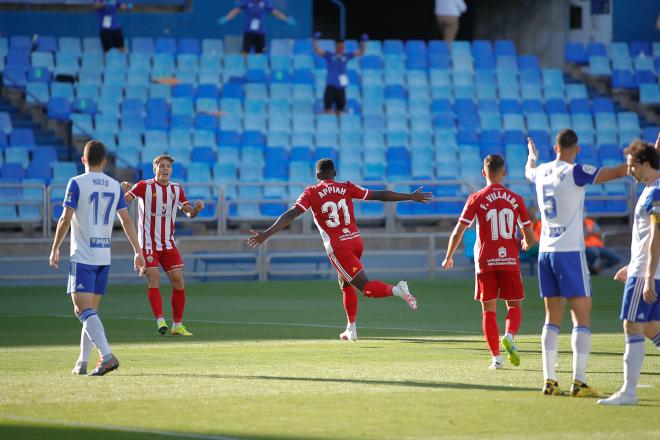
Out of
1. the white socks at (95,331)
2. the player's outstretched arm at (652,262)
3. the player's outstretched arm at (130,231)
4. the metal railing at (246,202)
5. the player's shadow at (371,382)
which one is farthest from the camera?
the metal railing at (246,202)

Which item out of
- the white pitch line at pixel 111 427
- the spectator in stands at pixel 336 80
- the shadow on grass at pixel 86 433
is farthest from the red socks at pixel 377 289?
the spectator in stands at pixel 336 80

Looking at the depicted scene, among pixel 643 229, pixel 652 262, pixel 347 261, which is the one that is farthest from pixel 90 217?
pixel 652 262

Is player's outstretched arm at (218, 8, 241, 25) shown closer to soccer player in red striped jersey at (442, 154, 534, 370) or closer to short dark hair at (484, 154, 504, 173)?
soccer player in red striped jersey at (442, 154, 534, 370)

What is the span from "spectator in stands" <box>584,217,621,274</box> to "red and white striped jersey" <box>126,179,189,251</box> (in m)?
12.0

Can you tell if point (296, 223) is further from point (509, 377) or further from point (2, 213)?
point (509, 377)

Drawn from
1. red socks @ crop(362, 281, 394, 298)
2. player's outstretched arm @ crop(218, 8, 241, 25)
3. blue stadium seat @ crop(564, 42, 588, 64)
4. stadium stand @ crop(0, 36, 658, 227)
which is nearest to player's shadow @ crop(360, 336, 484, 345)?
red socks @ crop(362, 281, 394, 298)

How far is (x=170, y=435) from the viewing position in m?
7.62

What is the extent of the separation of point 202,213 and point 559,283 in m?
16.5

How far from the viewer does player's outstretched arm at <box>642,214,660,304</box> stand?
335 inches

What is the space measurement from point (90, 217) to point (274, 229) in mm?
2678

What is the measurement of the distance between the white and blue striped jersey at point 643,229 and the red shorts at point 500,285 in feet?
8.27

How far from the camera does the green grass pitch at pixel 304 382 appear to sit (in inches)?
312

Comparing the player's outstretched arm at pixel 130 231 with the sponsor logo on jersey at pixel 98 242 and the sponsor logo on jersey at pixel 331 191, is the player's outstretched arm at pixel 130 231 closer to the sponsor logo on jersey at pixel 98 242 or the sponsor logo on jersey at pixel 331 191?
the sponsor logo on jersey at pixel 98 242

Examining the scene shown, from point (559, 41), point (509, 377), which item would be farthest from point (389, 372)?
point (559, 41)
